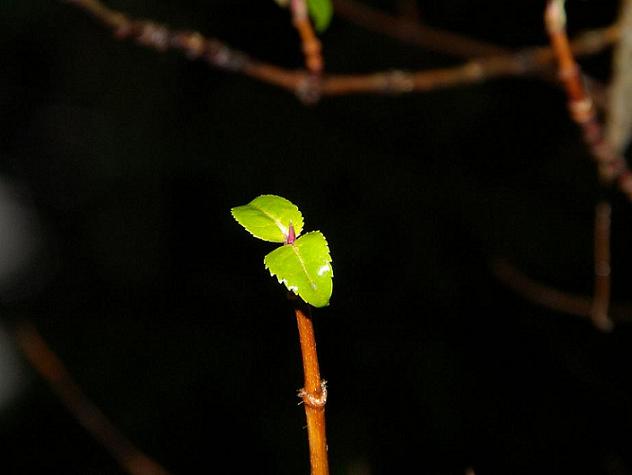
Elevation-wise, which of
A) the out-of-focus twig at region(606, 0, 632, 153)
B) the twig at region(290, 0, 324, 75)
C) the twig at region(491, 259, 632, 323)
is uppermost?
the twig at region(491, 259, 632, 323)

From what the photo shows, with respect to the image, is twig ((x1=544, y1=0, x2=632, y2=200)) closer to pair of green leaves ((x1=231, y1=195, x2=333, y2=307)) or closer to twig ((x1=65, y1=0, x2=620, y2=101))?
twig ((x1=65, y1=0, x2=620, y2=101))

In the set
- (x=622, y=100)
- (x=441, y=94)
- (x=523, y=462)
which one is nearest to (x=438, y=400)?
(x=523, y=462)

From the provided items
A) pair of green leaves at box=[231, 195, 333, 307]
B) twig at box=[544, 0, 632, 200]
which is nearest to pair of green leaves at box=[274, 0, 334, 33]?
twig at box=[544, 0, 632, 200]

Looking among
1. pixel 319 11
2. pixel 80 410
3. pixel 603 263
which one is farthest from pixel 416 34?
pixel 80 410

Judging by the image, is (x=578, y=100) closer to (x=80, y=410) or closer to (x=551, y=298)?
(x=551, y=298)

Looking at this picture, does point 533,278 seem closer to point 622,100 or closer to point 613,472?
point 613,472

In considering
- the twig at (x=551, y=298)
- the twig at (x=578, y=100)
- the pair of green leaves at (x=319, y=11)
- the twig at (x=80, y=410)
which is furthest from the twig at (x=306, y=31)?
the twig at (x=551, y=298)

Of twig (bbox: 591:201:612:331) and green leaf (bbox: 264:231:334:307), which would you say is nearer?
green leaf (bbox: 264:231:334:307)
